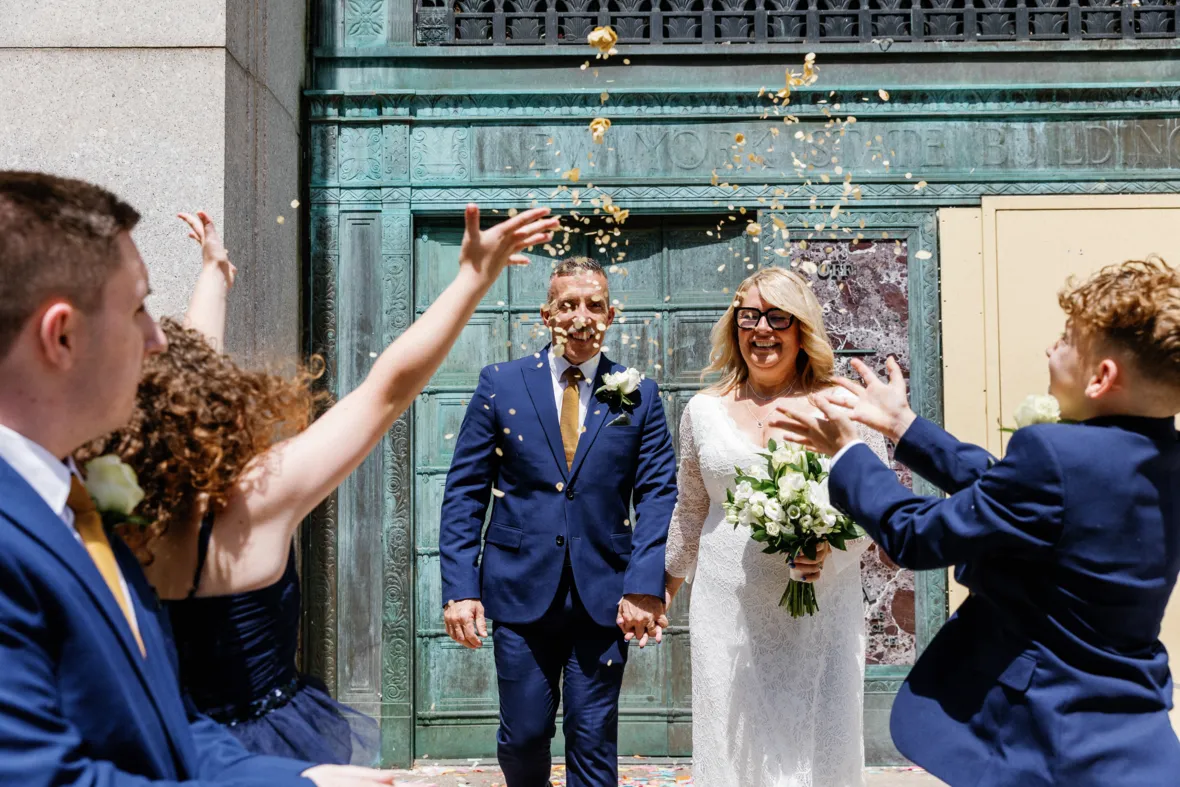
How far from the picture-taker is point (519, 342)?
6559mm

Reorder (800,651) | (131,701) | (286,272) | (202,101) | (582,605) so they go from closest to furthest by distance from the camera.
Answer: (131,701) < (800,651) < (582,605) < (202,101) < (286,272)

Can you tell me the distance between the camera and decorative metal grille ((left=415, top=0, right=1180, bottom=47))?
656 centimetres

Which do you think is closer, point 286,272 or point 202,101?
point 202,101

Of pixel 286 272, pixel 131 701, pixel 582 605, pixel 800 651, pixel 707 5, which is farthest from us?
pixel 707 5

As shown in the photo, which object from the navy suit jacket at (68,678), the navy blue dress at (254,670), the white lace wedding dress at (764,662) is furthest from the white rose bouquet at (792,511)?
the navy suit jacket at (68,678)

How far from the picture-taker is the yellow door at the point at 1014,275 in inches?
250

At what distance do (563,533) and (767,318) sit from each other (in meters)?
1.19

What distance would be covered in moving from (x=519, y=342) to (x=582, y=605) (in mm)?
2245

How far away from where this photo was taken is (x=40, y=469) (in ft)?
5.34

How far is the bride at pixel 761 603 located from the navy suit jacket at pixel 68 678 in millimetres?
2771

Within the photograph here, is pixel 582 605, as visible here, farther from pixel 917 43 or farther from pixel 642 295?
pixel 917 43

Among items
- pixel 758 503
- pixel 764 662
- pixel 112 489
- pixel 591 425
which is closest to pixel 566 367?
pixel 591 425

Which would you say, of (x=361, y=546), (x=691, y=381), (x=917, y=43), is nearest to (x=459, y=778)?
(x=361, y=546)

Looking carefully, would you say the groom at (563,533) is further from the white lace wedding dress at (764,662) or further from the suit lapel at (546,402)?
the white lace wedding dress at (764,662)
